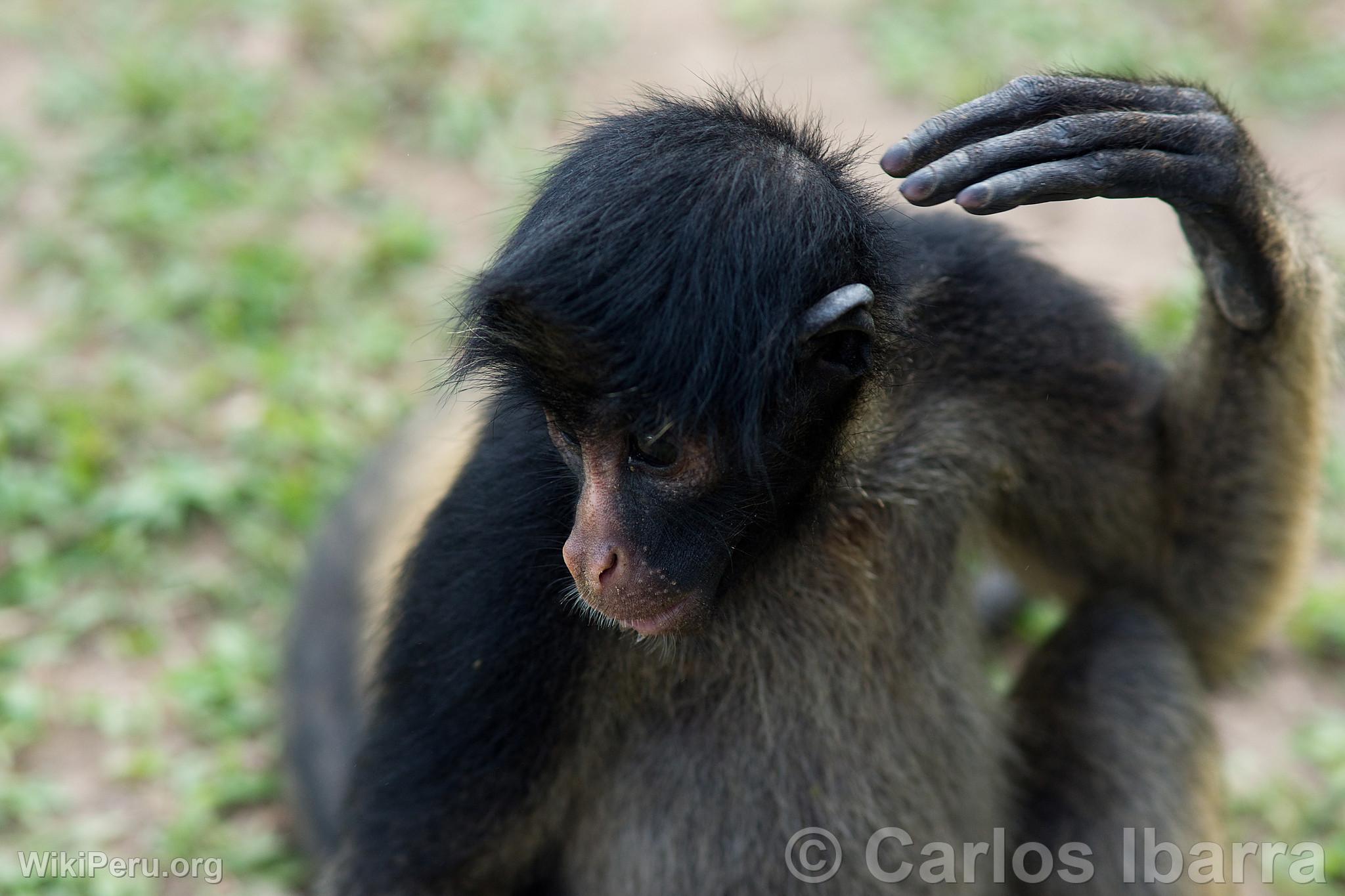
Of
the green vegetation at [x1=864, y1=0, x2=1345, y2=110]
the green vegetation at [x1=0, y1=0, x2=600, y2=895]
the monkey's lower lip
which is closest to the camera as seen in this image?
the monkey's lower lip

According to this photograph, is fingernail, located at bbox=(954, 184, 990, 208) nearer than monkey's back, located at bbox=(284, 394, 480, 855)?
Yes

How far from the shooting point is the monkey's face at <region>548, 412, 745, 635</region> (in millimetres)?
3195

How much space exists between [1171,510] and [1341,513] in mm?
2880

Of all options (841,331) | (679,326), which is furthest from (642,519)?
(841,331)

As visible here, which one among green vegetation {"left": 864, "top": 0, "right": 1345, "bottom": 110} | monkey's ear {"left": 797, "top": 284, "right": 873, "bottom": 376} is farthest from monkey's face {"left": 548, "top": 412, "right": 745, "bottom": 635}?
green vegetation {"left": 864, "top": 0, "right": 1345, "bottom": 110}

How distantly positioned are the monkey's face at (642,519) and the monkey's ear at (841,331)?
363mm

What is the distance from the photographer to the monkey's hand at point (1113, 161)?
10.7 feet

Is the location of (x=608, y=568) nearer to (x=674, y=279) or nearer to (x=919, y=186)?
(x=674, y=279)

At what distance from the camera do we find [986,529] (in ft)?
14.9

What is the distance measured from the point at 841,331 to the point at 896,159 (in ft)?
1.41

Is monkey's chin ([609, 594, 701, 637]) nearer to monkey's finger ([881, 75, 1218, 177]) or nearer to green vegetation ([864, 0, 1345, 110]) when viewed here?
monkey's finger ([881, 75, 1218, 177])

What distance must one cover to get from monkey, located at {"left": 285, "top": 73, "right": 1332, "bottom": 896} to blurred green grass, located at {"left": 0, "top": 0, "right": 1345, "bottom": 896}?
2.92 ft

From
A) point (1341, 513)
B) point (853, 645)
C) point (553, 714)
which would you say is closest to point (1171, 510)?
point (853, 645)

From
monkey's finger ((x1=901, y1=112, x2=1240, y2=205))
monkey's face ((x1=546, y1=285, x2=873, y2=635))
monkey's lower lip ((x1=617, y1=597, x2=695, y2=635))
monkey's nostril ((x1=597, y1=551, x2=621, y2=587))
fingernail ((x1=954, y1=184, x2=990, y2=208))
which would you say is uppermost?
monkey's finger ((x1=901, y1=112, x2=1240, y2=205))
